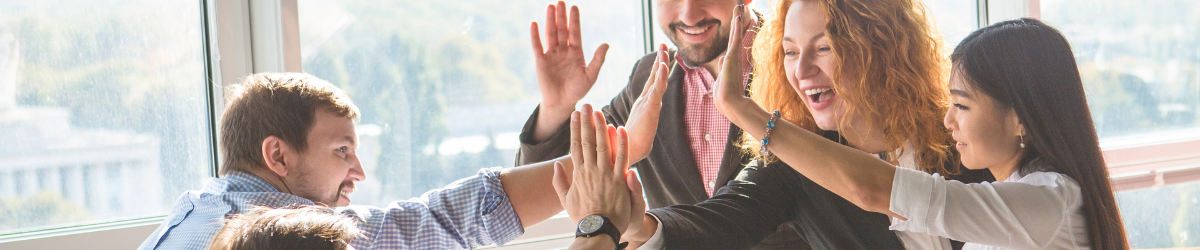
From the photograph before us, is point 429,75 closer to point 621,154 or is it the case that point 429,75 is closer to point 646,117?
point 646,117

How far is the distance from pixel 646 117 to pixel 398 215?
549mm

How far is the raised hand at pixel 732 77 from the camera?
Answer: 146cm

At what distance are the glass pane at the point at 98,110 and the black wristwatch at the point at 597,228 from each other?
5.10 feet

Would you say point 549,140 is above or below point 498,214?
above

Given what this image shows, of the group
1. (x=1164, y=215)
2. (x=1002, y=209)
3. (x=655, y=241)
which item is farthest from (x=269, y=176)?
(x=1164, y=215)

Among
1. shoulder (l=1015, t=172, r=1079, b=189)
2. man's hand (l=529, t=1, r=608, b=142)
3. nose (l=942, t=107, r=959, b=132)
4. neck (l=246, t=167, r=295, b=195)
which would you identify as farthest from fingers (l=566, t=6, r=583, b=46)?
shoulder (l=1015, t=172, r=1079, b=189)

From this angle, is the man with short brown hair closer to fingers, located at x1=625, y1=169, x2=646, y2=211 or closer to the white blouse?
fingers, located at x1=625, y1=169, x2=646, y2=211

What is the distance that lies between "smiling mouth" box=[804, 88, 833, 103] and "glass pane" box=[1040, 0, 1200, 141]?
81.3 inches

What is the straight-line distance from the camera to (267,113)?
5.20ft

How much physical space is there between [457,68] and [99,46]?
99cm

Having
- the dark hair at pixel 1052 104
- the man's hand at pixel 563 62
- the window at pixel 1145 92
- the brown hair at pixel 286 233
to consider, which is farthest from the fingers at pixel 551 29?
the window at pixel 1145 92

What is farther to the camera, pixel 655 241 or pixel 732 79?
pixel 732 79

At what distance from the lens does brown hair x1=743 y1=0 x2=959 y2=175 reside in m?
1.53

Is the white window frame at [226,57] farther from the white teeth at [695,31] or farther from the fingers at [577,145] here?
the fingers at [577,145]
